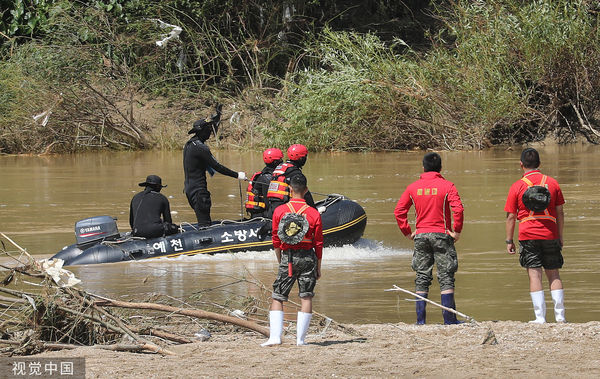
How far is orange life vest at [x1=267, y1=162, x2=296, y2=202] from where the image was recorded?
10805 millimetres

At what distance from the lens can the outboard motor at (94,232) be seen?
1166 cm

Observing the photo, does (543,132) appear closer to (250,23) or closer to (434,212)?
(250,23)

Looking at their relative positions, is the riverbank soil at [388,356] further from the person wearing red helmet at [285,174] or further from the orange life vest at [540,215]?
the person wearing red helmet at [285,174]

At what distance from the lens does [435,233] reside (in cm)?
749

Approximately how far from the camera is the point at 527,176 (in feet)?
24.5

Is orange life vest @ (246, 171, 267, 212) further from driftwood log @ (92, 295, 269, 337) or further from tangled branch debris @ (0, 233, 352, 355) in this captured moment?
driftwood log @ (92, 295, 269, 337)

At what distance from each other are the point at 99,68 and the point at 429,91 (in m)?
11.0

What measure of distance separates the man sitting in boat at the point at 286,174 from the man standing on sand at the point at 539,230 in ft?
11.5

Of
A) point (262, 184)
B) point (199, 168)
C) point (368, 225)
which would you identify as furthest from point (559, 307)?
point (368, 225)

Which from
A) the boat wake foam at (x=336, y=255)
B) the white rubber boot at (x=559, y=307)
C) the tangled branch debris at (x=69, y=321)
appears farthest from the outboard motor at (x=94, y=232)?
the white rubber boot at (x=559, y=307)

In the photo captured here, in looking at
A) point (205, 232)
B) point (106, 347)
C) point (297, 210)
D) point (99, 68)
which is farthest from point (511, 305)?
point (99, 68)

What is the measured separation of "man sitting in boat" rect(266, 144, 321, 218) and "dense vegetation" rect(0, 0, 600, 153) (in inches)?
585

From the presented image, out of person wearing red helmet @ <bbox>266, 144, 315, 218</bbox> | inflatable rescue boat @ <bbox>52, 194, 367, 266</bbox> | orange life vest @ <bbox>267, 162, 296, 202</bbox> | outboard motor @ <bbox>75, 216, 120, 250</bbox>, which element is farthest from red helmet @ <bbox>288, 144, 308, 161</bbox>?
outboard motor @ <bbox>75, 216, 120, 250</bbox>

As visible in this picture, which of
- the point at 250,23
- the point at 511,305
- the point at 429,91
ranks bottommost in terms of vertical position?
the point at 511,305
